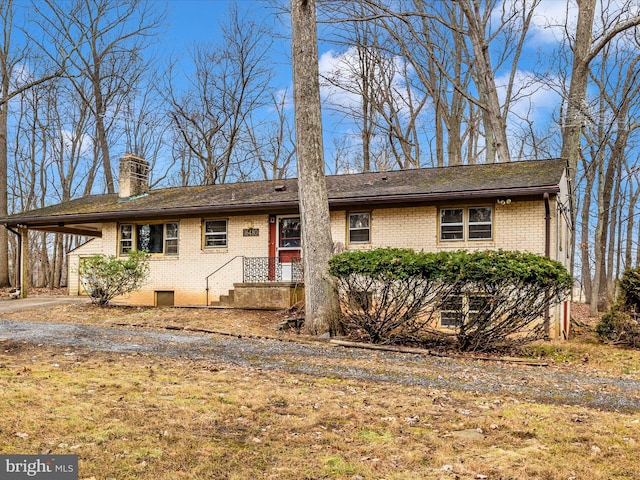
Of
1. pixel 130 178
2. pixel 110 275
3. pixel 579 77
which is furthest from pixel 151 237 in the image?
pixel 579 77

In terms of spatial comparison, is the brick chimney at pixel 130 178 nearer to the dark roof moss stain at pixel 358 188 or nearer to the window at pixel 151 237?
the dark roof moss stain at pixel 358 188

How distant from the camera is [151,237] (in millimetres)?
16906

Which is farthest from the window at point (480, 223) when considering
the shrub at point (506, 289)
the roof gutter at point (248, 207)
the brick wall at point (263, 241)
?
the shrub at point (506, 289)

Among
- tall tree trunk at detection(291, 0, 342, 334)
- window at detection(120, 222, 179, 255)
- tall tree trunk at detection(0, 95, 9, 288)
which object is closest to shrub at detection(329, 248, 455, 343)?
tall tree trunk at detection(291, 0, 342, 334)

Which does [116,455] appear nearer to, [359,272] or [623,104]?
[359,272]

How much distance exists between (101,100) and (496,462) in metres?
27.5

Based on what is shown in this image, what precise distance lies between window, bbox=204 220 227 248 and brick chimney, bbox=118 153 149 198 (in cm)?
416

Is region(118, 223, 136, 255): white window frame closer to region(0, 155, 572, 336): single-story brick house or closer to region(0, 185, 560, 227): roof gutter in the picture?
region(0, 155, 572, 336): single-story brick house

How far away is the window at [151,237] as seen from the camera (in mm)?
16656

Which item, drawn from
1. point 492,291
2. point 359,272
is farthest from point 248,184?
point 492,291

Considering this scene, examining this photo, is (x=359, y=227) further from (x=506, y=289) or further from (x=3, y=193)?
(x=3, y=193)

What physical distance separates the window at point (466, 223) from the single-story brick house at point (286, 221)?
0.08 ft

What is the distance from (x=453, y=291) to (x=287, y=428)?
509 cm

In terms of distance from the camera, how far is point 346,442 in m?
4.22
